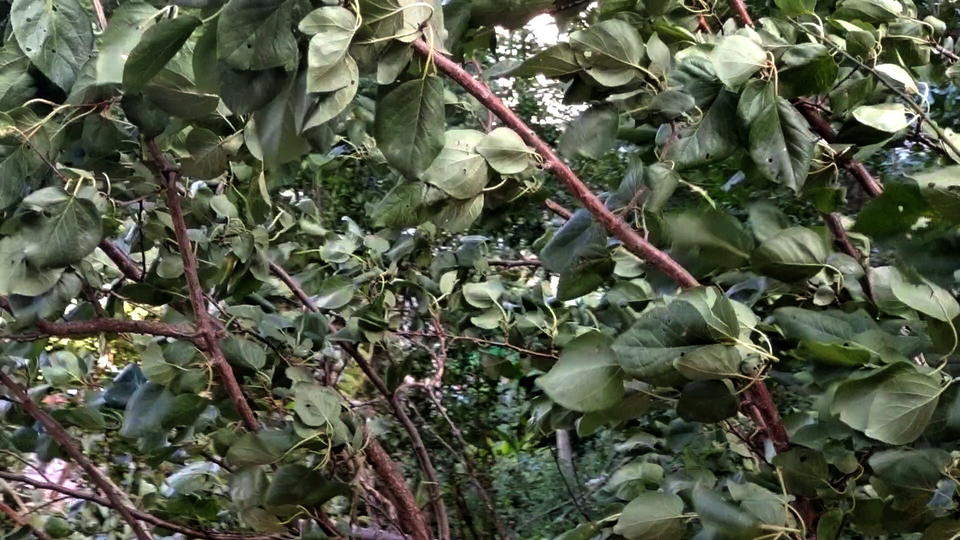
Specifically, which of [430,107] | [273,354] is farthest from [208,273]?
[430,107]

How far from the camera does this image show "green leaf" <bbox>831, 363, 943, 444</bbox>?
0.73 meters

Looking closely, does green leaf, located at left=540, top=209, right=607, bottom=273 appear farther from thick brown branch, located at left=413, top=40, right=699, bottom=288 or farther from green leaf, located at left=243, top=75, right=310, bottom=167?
green leaf, located at left=243, top=75, right=310, bottom=167

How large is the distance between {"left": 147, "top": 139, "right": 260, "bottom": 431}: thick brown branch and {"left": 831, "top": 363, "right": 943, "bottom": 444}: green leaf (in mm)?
721

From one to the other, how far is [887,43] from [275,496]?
0.92 m

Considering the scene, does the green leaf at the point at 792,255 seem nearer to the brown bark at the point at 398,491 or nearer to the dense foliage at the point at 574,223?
the dense foliage at the point at 574,223

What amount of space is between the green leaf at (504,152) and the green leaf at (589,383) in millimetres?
196

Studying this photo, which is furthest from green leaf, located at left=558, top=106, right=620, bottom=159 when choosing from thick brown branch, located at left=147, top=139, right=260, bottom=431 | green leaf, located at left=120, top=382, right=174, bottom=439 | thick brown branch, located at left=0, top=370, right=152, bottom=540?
thick brown branch, located at left=0, top=370, right=152, bottom=540

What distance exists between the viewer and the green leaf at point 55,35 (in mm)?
788

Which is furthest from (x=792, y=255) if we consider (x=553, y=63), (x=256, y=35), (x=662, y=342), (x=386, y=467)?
(x=386, y=467)

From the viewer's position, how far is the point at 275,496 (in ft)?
3.85

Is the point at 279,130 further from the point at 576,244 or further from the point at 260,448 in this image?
the point at 260,448

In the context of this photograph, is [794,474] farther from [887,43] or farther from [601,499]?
[601,499]

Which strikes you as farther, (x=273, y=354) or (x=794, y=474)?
(x=273, y=354)

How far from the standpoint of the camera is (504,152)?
86cm
